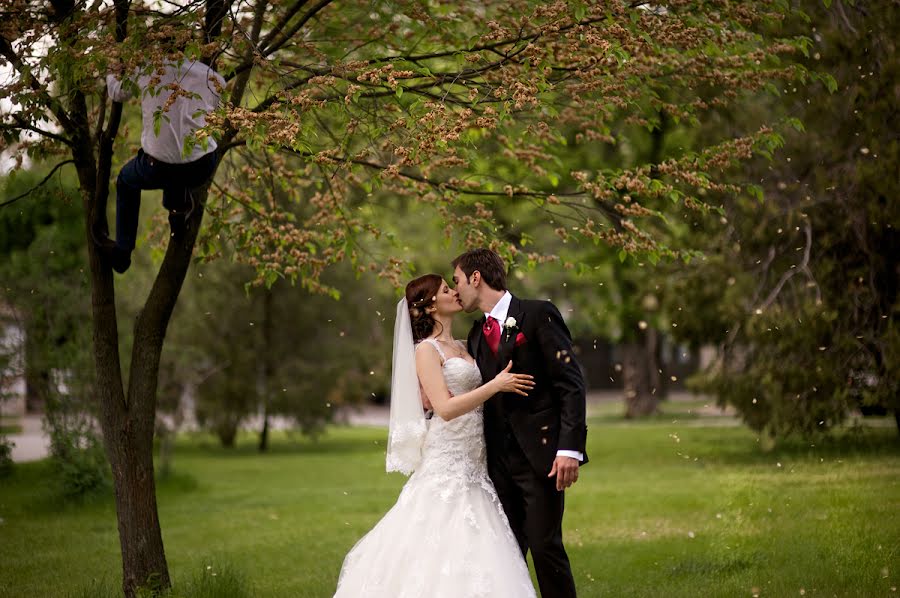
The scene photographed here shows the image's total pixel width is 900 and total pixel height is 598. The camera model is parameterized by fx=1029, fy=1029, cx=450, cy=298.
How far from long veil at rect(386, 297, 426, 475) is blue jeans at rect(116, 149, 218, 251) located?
174 cm

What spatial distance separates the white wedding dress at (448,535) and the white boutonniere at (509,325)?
16.1 inches

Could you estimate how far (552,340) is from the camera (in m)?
5.39

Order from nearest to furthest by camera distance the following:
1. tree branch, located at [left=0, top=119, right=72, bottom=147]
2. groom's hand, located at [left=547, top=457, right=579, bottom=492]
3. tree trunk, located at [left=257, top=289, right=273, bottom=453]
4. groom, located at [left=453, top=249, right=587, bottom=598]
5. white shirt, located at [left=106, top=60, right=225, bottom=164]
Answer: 1. groom's hand, located at [left=547, top=457, right=579, bottom=492]
2. groom, located at [left=453, top=249, right=587, bottom=598]
3. white shirt, located at [left=106, top=60, right=225, bottom=164]
4. tree branch, located at [left=0, top=119, right=72, bottom=147]
5. tree trunk, located at [left=257, top=289, right=273, bottom=453]

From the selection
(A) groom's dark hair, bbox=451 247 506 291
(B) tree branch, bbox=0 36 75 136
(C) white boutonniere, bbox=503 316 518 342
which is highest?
(B) tree branch, bbox=0 36 75 136

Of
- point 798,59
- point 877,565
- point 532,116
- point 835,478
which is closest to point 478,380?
point 532,116

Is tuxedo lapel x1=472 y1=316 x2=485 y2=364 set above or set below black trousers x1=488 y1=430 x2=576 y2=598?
above

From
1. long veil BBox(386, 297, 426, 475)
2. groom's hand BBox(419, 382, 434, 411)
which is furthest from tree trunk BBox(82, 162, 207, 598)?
groom's hand BBox(419, 382, 434, 411)

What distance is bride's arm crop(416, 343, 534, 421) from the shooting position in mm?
5316

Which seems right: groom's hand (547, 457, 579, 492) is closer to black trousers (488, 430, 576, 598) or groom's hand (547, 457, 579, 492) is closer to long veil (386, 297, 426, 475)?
black trousers (488, 430, 576, 598)

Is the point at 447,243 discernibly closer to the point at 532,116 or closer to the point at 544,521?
the point at 532,116

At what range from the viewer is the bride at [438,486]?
544 cm

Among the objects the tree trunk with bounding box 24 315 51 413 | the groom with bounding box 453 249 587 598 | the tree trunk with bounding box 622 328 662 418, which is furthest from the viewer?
the tree trunk with bounding box 622 328 662 418

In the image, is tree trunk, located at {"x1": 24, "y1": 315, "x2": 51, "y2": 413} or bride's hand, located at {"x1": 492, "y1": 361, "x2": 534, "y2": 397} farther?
tree trunk, located at {"x1": 24, "y1": 315, "x2": 51, "y2": 413}

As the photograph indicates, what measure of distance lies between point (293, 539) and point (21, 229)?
463 inches
